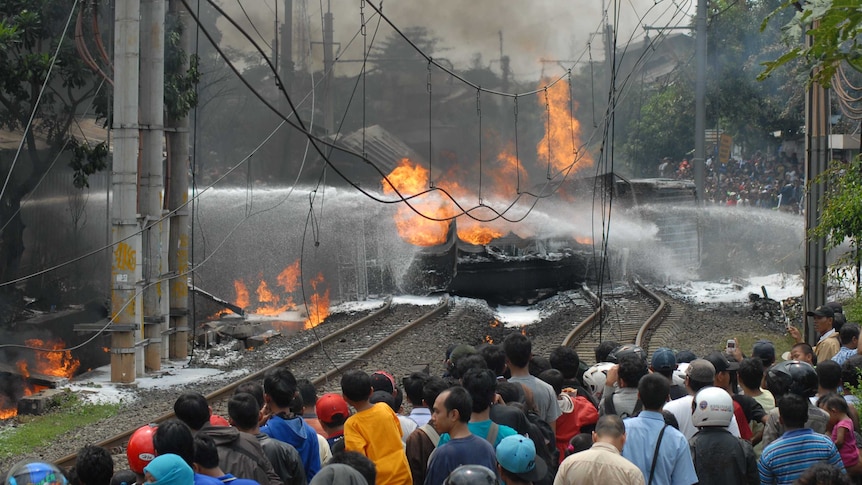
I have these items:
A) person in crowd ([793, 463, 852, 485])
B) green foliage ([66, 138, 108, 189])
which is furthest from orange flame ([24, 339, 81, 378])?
person in crowd ([793, 463, 852, 485])

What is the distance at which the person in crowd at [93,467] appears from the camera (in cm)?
516

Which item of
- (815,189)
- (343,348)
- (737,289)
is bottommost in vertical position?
(343,348)

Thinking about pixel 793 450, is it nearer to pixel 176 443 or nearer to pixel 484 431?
pixel 484 431

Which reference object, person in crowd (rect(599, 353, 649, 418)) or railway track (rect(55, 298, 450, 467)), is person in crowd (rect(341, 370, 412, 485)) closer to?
person in crowd (rect(599, 353, 649, 418))

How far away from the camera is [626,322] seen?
22.7m

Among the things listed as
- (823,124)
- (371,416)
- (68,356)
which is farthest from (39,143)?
(371,416)

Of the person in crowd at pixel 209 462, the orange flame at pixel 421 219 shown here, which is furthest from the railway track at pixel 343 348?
the person in crowd at pixel 209 462

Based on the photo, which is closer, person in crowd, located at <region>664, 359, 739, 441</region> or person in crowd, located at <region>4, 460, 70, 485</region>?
person in crowd, located at <region>4, 460, 70, 485</region>

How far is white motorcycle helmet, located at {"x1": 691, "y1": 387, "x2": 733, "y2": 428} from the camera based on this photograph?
19.5 feet

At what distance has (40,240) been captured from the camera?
823 inches

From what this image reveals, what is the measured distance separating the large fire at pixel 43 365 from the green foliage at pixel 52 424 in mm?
1003

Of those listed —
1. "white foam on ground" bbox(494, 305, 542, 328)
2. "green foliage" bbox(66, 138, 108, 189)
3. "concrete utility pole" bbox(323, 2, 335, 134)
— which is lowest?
"white foam on ground" bbox(494, 305, 542, 328)

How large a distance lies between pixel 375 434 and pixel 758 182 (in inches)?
1269

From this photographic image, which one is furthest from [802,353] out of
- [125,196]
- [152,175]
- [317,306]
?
[317,306]
